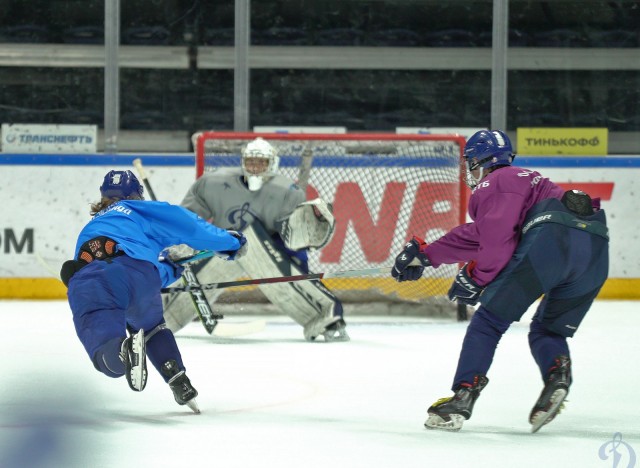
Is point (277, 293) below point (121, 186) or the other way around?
below

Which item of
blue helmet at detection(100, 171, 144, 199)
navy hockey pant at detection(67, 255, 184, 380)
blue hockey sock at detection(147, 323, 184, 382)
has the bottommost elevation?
blue hockey sock at detection(147, 323, 184, 382)

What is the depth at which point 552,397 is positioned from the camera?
3.54 m

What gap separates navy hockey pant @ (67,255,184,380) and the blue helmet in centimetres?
26

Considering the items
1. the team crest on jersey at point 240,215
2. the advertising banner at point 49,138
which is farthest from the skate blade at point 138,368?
the advertising banner at point 49,138

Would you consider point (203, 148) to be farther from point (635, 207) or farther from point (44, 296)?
point (635, 207)

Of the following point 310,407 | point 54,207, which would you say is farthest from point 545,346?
point 54,207

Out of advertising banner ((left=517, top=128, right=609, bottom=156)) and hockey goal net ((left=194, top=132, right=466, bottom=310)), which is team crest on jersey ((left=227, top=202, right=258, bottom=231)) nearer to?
hockey goal net ((left=194, top=132, right=466, bottom=310))

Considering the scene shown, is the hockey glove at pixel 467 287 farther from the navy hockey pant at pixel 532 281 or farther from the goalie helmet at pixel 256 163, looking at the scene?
the goalie helmet at pixel 256 163

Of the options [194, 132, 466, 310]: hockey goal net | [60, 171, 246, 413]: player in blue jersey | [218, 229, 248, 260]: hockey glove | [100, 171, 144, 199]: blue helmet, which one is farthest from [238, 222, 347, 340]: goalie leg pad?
[100, 171, 144, 199]: blue helmet

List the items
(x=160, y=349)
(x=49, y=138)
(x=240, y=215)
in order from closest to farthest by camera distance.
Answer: (x=160, y=349) < (x=240, y=215) < (x=49, y=138)

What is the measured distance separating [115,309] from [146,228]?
309 millimetres

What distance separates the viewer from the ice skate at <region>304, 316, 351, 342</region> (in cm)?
588

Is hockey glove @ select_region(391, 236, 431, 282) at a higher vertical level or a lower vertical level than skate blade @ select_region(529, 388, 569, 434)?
higher

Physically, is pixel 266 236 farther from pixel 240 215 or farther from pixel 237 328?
pixel 237 328
